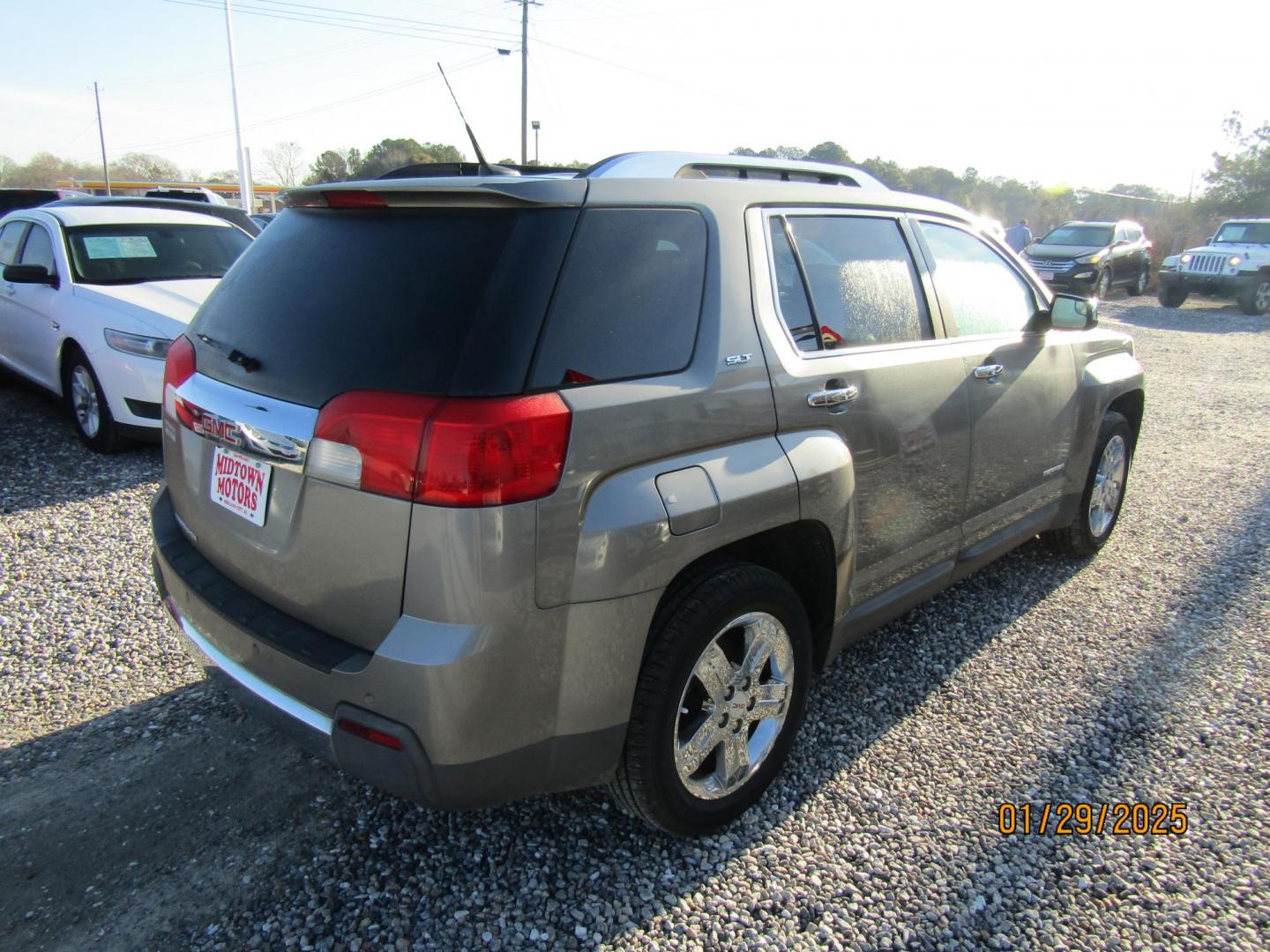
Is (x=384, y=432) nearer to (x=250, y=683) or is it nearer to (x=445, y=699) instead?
(x=445, y=699)

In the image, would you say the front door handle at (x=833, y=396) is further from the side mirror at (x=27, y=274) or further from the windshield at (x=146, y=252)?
the side mirror at (x=27, y=274)

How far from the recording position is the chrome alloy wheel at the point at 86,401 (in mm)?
5965

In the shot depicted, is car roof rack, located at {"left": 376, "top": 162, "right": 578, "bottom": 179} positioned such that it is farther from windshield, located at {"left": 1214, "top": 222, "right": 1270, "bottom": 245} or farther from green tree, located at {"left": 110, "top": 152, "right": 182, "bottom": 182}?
green tree, located at {"left": 110, "top": 152, "right": 182, "bottom": 182}

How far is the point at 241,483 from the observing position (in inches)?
87.1

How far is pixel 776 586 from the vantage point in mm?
2451

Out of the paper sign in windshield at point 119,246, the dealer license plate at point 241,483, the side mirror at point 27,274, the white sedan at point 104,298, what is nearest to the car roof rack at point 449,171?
the dealer license plate at point 241,483

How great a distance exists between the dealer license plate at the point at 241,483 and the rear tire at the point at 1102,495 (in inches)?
150

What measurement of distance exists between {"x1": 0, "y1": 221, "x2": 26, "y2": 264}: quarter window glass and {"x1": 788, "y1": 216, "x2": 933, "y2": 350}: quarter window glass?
718 centimetres

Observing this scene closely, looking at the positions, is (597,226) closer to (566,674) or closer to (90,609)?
(566,674)

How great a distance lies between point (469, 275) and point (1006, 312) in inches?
103

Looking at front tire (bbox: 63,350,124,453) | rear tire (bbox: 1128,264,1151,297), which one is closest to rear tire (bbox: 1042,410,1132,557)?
front tire (bbox: 63,350,124,453)

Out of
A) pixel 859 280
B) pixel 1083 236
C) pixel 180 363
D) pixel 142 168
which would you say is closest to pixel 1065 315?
pixel 859 280

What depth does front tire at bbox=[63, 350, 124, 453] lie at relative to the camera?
19.3 feet
